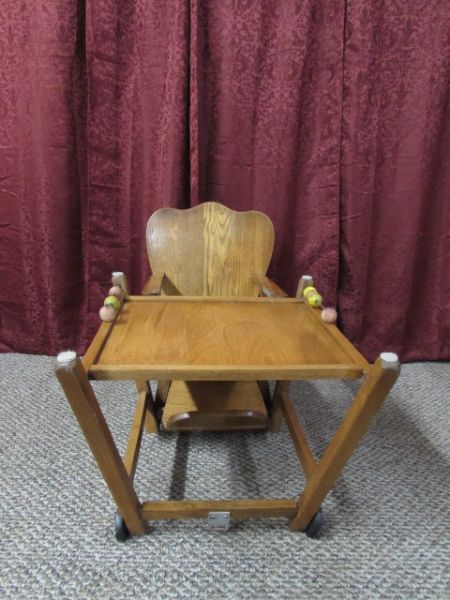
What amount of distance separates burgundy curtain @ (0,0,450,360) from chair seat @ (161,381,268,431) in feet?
1.87

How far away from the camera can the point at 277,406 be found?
3.53 feet

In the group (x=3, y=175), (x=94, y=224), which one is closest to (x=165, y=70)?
(x=94, y=224)

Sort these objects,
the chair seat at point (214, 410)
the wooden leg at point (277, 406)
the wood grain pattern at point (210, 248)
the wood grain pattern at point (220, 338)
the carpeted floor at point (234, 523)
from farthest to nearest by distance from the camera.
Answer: the wood grain pattern at point (210, 248) < the wooden leg at point (277, 406) < the chair seat at point (214, 410) < the carpeted floor at point (234, 523) < the wood grain pattern at point (220, 338)

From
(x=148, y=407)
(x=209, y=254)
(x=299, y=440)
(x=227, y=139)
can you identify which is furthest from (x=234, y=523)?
(x=227, y=139)

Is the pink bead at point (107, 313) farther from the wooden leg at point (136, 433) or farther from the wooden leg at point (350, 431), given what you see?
the wooden leg at point (350, 431)

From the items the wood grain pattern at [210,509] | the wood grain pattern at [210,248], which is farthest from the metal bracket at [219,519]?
the wood grain pattern at [210,248]

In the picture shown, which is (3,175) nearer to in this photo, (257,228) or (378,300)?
(257,228)

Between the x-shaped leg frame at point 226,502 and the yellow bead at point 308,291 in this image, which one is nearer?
the x-shaped leg frame at point 226,502

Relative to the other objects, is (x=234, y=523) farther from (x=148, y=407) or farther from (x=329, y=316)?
(x=329, y=316)

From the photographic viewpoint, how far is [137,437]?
0.89 m

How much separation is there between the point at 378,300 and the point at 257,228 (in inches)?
26.4

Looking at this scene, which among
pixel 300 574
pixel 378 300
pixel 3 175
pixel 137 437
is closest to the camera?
pixel 300 574

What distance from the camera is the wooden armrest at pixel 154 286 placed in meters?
0.92

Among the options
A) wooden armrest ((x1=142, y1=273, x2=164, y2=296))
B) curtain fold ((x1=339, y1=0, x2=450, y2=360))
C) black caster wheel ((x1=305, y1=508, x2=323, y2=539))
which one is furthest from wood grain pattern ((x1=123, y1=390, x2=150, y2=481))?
curtain fold ((x1=339, y1=0, x2=450, y2=360))
